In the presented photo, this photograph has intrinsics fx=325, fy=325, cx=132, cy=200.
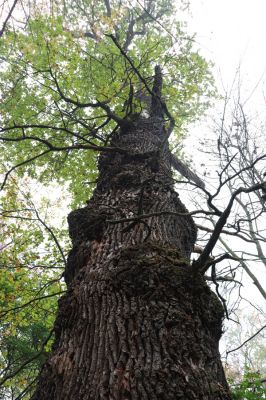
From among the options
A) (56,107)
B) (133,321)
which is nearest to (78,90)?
(56,107)

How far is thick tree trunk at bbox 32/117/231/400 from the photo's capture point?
1.43m

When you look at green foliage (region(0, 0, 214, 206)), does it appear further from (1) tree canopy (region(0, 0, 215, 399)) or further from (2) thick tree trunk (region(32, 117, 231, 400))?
(2) thick tree trunk (region(32, 117, 231, 400))

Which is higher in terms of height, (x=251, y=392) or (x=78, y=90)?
(x=78, y=90)

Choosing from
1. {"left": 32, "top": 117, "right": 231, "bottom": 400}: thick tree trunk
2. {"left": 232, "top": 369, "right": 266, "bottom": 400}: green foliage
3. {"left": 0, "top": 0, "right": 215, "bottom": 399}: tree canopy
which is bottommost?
{"left": 232, "top": 369, "right": 266, "bottom": 400}: green foliage

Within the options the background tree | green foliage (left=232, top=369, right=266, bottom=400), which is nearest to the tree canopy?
the background tree

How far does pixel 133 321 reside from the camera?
1716 mm

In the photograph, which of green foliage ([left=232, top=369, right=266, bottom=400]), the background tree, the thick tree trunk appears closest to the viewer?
the thick tree trunk

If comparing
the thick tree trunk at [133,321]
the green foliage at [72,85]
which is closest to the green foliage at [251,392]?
the thick tree trunk at [133,321]

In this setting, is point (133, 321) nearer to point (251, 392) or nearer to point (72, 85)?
point (251, 392)

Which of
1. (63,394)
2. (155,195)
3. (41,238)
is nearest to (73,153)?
(41,238)

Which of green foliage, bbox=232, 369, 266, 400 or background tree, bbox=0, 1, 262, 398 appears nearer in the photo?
green foliage, bbox=232, 369, 266, 400

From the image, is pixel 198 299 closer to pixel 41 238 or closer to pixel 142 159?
pixel 142 159

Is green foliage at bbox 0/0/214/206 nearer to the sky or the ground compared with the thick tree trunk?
nearer to the sky

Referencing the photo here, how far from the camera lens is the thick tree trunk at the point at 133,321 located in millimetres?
1426
